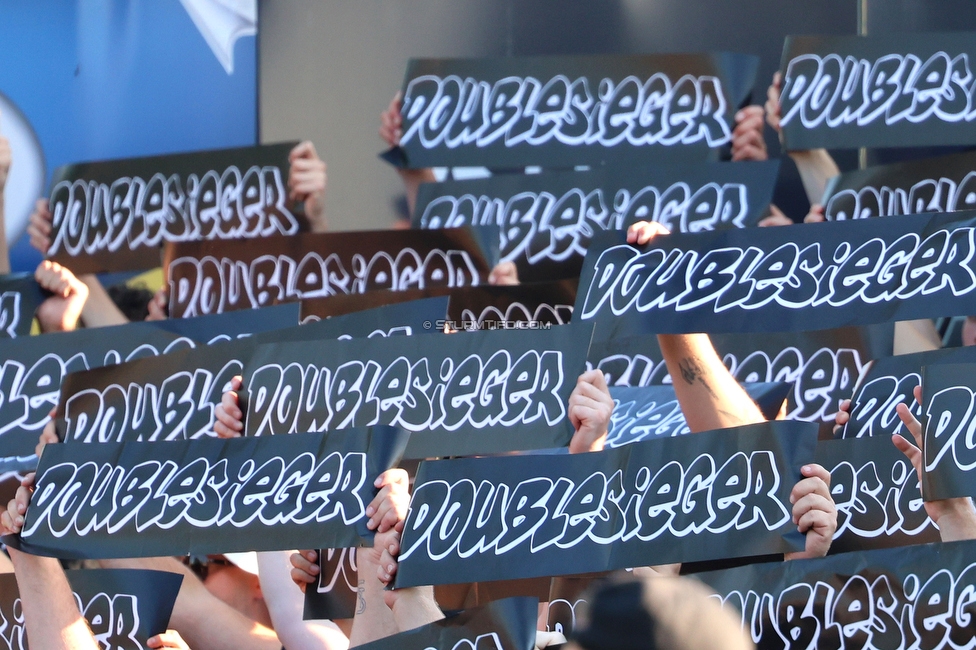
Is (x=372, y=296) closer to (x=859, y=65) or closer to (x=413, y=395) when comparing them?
(x=413, y=395)

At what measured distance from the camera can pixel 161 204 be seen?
5008 mm

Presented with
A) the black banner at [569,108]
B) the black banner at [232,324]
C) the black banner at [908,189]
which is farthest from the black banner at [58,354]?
the black banner at [908,189]

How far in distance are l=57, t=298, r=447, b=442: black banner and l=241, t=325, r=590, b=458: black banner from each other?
183 mm

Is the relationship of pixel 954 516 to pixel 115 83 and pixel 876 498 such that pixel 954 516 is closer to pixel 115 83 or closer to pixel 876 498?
pixel 876 498

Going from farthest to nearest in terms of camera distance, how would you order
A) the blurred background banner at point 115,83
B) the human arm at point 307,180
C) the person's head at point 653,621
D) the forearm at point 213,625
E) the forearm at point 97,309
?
the blurred background banner at point 115,83, the forearm at point 97,309, the human arm at point 307,180, the forearm at point 213,625, the person's head at point 653,621

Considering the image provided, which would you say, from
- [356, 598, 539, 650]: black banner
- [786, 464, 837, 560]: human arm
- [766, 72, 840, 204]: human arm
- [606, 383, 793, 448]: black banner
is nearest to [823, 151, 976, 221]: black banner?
[766, 72, 840, 204]: human arm

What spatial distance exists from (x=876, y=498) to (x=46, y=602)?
77.9 inches

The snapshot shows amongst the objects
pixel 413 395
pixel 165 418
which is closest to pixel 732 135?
pixel 413 395

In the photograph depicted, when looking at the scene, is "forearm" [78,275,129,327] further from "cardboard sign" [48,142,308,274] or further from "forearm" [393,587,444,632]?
"forearm" [393,587,444,632]

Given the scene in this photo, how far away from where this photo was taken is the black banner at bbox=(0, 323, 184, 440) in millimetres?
4020

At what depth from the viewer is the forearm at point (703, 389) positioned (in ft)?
11.3

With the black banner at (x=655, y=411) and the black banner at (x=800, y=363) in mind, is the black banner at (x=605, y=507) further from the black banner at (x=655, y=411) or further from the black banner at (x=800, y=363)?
the black banner at (x=800, y=363)

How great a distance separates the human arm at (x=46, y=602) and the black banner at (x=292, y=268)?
1.28m

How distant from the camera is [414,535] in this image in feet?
9.62
